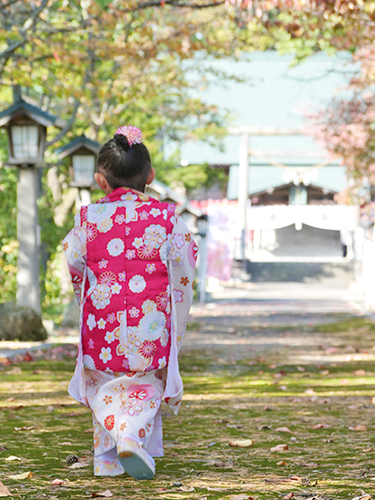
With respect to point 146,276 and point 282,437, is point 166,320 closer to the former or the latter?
point 146,276

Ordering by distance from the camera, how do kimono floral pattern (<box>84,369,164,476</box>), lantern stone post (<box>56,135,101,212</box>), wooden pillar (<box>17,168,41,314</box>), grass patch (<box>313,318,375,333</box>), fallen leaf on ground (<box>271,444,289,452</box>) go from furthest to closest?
1. grass patch (<box>313,318,375,333</box>)
2. lantern stone post (<box>56,135,101,212</box>)
3. wooden pillar (<box>17,168,41,314</box>)
4. fallen leaf on ground (<box>271,444,289,452</box>)
5. kimono floral pattern (<box>84,369,164,476</box>)

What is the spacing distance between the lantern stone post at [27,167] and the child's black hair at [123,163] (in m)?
6.40

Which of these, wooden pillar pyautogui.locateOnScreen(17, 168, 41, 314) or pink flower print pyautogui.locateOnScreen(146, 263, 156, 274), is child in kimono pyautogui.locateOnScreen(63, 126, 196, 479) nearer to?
pink flower print pyautogui.locateOnScreen(146, 263, 156, 274)

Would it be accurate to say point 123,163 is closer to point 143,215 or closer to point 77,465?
point 143,215

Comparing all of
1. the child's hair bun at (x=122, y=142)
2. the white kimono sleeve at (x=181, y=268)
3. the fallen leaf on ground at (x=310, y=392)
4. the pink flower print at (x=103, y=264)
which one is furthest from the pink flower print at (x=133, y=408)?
the fallen leaf on ground at (x=310, y=392)

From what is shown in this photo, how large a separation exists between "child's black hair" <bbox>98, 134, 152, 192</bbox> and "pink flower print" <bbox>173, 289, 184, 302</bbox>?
55 cm

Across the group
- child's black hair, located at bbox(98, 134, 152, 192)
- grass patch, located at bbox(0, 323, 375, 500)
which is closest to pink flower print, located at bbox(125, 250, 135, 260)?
child's black hair, located at bbox(98, 134, 152, 192)

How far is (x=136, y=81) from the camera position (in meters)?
16.3

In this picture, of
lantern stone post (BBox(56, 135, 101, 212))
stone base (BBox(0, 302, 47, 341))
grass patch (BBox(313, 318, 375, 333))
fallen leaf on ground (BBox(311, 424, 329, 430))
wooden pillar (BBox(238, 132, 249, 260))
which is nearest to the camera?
fallen leaf on ground (BBox(311, 424, 329, 430))

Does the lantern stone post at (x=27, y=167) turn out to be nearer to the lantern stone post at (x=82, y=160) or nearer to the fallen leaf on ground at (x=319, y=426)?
the lantern stone post at (x=82, y=160)

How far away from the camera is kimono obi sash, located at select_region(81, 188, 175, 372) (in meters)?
3.69

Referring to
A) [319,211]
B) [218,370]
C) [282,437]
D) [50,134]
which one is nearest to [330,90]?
[319,211]

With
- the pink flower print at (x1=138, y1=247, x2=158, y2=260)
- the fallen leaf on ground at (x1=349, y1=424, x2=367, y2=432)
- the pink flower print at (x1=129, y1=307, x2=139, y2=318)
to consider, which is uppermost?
the pink flower print at (x1=138, y1=247, x2=158, y2=260)

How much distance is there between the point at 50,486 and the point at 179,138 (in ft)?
71.9
